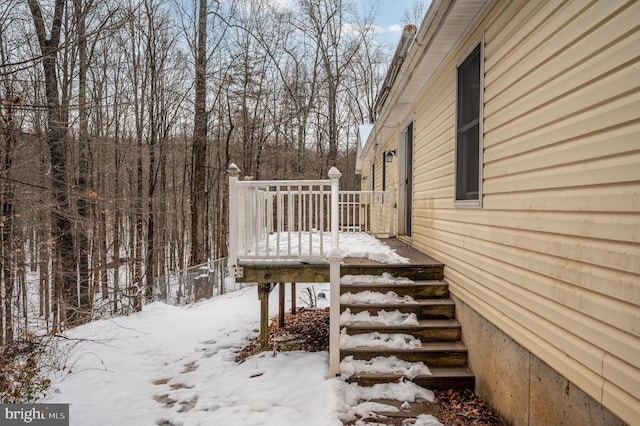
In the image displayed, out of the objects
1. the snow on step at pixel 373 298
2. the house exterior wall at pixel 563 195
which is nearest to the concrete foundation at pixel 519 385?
the house exterior wall at pixel 563 195

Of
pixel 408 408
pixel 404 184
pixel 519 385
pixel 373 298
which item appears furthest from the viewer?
pixel 404 184

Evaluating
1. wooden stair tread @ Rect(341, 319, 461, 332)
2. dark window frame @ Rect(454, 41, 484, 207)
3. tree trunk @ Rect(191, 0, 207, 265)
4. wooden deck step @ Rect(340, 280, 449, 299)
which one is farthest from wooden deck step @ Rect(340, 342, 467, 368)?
tree trunk @ Rect(191, 0, 207, 265)

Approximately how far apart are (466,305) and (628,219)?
2.19 metres

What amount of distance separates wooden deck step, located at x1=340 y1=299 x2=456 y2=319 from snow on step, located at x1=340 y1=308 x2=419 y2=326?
0.13ft

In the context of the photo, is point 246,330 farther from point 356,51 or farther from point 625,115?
point 356,51

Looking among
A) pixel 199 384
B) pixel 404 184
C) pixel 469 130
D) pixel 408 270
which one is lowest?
pixel 199 384

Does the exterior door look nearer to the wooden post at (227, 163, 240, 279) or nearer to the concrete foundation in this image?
the concrete foundation

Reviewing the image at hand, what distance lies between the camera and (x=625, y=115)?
1.62m

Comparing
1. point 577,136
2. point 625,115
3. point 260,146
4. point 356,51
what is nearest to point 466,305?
point 577,136

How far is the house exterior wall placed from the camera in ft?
5.34

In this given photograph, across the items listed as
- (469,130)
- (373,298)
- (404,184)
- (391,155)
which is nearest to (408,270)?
(373,298)

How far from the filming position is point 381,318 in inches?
154

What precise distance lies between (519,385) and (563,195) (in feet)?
4.74

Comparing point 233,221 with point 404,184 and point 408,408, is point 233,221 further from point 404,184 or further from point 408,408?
point 404,184
